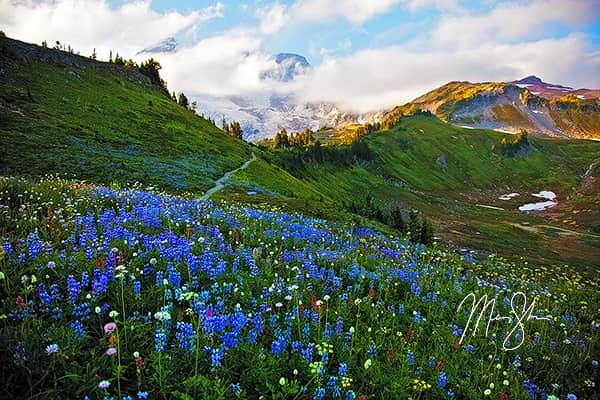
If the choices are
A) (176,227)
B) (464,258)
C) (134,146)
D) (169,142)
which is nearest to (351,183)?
(169,142)

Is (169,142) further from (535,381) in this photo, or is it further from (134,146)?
(535,381)

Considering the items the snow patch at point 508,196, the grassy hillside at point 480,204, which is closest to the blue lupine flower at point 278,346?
the grassy hillside at point 480,204

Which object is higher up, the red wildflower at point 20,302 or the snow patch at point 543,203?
the red wildflower at point 20,302

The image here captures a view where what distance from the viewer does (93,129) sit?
5397 cm

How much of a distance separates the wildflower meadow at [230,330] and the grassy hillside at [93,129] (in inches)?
1227

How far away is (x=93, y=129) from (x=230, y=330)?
58.6 m

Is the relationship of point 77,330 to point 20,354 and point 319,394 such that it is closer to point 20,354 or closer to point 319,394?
point 20,354

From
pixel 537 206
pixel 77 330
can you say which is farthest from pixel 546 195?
pixel 77 330

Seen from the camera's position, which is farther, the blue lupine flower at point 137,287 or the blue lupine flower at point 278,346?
the blue lupine flower at point 137,287

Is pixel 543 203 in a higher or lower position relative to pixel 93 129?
lower

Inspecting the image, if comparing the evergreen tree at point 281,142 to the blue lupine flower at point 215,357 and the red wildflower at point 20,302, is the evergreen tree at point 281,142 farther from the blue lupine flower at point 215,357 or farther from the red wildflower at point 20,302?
the blue lupine flower at point 215,357

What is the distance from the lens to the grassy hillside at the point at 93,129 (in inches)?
1480

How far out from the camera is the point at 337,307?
6836 millimetres
